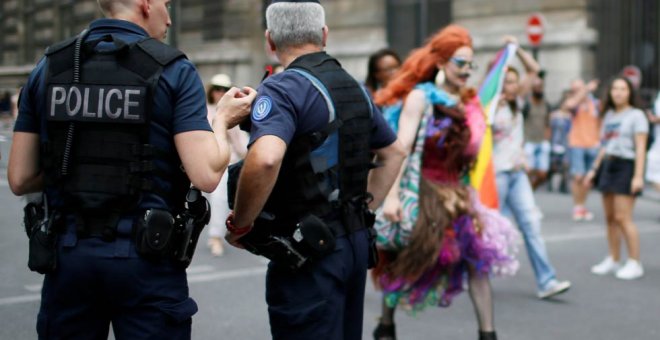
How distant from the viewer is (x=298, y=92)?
340cm

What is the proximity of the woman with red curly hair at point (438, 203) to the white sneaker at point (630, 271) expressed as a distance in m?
2.80

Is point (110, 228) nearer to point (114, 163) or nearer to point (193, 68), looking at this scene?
point (114, 163)

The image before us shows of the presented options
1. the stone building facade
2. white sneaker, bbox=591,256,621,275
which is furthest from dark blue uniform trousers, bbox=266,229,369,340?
the stone building facade

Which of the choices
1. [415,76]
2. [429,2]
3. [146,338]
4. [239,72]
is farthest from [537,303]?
[239,72]

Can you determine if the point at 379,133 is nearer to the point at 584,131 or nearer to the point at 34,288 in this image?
the point at 34,288

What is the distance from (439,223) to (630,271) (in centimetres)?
332

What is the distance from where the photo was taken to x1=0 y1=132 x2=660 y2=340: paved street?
4.19 m

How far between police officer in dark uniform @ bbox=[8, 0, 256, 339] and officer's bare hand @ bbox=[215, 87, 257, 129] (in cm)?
26

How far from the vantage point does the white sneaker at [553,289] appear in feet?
23.5

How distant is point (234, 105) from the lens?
3344 mm

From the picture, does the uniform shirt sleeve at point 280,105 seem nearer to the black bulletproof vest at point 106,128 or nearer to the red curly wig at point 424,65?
the black bulletproof vest at point 106,128

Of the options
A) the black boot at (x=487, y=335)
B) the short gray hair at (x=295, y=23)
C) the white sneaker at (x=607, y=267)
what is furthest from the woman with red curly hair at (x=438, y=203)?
the white sneaker at (x=607, y=267)

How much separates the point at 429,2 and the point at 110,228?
20324mm

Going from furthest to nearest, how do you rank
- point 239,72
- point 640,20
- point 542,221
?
1. point 239,72
2. point 640,20
3. point 542,221
